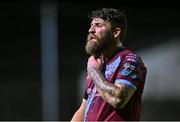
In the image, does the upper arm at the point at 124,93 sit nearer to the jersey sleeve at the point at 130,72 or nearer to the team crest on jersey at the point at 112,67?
the jersey sleeve at the point at 130,72

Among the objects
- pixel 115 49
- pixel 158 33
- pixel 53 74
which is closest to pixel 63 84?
pixel 53 74

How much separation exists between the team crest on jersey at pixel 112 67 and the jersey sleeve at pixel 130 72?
0.03m

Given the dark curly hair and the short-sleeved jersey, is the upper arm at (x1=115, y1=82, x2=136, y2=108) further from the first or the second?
the dark curly hair

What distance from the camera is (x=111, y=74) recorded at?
3551 millimetres

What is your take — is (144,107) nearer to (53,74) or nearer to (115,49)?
(53,74)

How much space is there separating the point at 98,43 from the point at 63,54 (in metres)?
5.48

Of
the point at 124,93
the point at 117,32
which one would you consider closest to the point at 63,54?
the point at 117,32

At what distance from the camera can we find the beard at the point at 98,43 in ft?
11.7

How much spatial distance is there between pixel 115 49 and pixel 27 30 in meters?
5.56

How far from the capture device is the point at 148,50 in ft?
29.6

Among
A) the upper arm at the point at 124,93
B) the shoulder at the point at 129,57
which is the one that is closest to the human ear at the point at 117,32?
the shoulder at the point at 129,57

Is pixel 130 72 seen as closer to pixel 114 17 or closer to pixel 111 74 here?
pixel 111 74

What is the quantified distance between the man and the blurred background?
5122 millimetres

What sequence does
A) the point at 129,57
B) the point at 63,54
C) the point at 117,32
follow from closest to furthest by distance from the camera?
the point at 129,57 < the point at 117,32 < the point at 63,54
